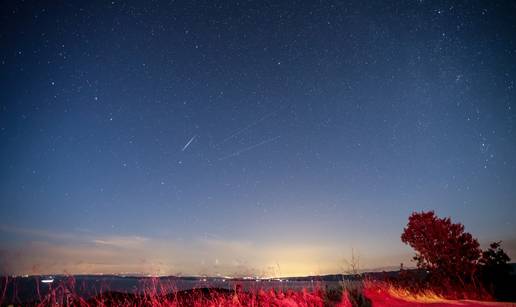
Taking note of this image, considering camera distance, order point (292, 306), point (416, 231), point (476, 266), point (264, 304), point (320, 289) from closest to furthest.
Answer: point (292, 306) < point (264, 304) < point (320, 289) < point (476, 266) < point (416, 231)

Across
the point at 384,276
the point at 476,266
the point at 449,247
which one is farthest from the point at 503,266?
the point at 384,276

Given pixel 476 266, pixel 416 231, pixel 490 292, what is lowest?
pixel 490 292

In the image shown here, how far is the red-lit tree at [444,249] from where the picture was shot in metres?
19.3

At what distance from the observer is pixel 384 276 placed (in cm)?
2169

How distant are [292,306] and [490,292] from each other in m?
14.4

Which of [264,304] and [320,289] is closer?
[264,304]

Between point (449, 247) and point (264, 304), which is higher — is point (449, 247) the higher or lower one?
the higher one

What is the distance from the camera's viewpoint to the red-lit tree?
19.3 metres

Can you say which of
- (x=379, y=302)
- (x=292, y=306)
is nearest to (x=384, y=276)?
(x=379, y=302)

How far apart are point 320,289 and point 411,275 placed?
31.9 ft

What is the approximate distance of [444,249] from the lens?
19641 millimetres

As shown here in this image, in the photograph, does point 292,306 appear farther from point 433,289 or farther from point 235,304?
point 433,289

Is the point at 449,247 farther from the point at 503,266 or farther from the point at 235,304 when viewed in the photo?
the point at 235,304

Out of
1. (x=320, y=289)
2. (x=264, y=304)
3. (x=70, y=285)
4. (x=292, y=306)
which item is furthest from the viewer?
(x=320, y=289)
